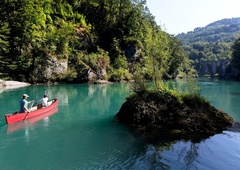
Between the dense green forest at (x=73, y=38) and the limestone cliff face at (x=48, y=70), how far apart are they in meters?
0.18

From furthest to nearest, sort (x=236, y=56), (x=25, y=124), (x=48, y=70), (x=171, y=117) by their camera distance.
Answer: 1. (x=236, y=56)
2. (x=48, y=70)
3. (x=25, y=124)
4. (x=171, y=117)

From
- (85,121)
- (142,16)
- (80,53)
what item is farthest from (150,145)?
(142,16)

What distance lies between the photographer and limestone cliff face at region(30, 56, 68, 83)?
4872 centimetres

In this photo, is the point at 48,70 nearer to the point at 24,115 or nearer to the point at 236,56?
the point at 24,115

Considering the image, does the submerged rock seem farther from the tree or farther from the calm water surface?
the tree

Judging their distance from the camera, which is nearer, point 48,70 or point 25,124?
point 25,124

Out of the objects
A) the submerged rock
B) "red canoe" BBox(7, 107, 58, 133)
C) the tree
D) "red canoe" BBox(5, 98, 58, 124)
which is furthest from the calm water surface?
the tree

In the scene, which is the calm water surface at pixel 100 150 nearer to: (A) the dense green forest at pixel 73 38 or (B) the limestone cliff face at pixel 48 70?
(A) the dense green forest at pixel 73 38

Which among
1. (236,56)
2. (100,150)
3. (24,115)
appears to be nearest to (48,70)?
(24,115)

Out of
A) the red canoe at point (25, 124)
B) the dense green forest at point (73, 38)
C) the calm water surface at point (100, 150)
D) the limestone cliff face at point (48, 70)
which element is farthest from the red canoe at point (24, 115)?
the limestone cliff face at point (48, 70)

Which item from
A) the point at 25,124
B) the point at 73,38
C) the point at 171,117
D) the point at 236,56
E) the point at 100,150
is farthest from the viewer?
the point at 236,56

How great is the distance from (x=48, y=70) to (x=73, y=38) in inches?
436

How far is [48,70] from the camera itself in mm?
49250

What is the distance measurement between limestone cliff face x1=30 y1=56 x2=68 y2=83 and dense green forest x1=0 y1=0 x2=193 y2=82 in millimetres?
181
